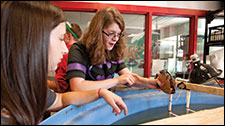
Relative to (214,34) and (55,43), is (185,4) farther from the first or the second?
(55,43)

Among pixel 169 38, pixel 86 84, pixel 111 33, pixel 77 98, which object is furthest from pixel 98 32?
pixel 169 38

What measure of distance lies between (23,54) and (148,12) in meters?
2.94

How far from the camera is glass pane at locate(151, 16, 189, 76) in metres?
3.20

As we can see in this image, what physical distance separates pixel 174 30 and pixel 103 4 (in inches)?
67.4

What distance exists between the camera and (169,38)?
3.33 m

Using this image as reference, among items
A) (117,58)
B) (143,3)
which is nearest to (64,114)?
(117,58)

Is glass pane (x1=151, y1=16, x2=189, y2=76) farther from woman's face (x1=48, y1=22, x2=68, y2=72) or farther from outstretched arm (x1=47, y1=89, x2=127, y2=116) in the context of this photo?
woman's face (x1=48, y1=22, x2=68, y2=72)

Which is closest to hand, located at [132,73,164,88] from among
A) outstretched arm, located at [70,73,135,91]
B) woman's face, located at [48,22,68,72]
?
outstretched arm, located at [70,73,135,91]

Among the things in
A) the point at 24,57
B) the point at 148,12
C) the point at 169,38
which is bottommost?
the point at 24,57

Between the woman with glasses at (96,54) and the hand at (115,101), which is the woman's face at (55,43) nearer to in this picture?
the hand at (115,101)

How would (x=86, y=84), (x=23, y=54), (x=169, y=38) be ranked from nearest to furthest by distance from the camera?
(x=23, y=54)
(x=86, y=84)
(x=169, y=38)

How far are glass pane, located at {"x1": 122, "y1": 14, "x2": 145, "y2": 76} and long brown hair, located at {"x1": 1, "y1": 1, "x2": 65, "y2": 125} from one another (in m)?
2.70

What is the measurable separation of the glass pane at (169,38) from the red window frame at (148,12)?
0.13 metres

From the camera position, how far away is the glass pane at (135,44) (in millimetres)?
3087
